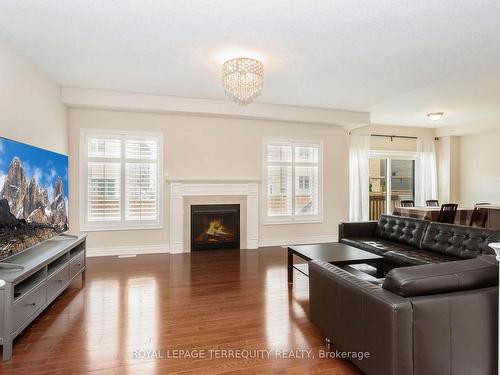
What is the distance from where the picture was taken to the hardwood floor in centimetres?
217

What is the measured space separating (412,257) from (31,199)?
4.24 metres

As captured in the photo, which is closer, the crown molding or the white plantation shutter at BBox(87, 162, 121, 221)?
the crown molding

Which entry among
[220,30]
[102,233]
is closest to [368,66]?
[220,30]

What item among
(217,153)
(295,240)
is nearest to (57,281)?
(217,153)

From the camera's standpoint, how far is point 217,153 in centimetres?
607

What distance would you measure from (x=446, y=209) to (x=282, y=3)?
5388mm

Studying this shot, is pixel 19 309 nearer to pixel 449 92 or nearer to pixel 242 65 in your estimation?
pixel 242 65

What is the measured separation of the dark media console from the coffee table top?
2710mm

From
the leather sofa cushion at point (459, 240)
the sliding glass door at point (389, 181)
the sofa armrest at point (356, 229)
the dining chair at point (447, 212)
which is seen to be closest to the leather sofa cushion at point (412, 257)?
the leather sofa cushion at point (459, 240)

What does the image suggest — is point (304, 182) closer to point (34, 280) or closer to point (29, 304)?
point (34, 280)

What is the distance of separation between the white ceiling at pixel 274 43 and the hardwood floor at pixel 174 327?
9.50 feet

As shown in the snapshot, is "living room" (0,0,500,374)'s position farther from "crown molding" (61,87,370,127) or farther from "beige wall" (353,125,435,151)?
"beige wall" (353,125,435,151)

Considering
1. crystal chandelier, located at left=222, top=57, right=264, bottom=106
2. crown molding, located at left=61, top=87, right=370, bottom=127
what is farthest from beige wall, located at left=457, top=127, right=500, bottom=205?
crystal chandelier, located at left=222, top=57, right=264, bottom=106

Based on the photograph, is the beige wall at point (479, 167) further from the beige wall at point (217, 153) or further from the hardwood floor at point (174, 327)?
the hardwood floor at point (174, 327)
